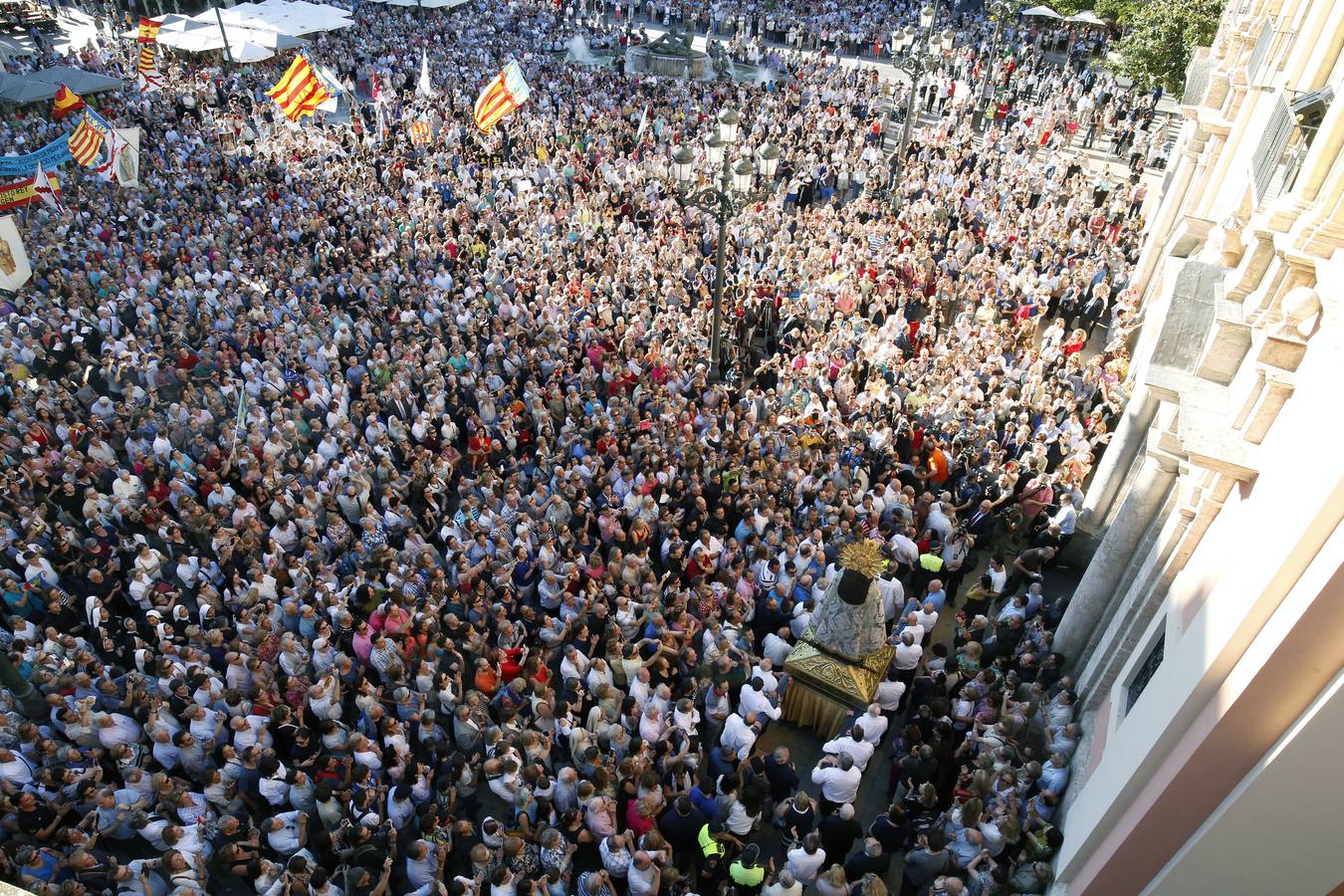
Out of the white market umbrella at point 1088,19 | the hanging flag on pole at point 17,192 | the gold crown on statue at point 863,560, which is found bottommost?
the gold crown on statue at point 863,560

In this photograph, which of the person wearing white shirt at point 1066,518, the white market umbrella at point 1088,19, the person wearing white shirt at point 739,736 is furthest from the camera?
the white market umbrella at point 1088,19

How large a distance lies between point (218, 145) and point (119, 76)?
9.33 meters

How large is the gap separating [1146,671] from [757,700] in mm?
3487

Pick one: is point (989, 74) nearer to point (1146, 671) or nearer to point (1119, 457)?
point (1119, 457)

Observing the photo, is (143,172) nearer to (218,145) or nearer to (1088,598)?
(218,145)

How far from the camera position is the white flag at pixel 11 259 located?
14609 millimetres

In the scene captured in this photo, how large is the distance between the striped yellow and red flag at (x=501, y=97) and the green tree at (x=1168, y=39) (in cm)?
1742

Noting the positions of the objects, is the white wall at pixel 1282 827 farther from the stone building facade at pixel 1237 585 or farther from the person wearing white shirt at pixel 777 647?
the person wearing white shirt at pixel 777 647

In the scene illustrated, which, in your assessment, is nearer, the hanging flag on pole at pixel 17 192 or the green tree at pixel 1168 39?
the hanging flag on pole at pixel 17 192

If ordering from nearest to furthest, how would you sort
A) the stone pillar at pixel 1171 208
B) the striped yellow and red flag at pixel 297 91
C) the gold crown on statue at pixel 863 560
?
1. the gold crown on statue at pixel 863 560
2. the stone pillar at pixel 1171 208
3. the striped yellow and red flag at pixel 297 91

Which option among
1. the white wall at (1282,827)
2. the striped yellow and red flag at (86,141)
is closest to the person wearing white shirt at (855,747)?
the white wall at (1282,827)

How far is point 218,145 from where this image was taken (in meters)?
25.7

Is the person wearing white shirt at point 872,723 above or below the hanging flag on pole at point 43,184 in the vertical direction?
below

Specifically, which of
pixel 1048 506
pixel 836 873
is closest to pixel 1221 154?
pixel 1048 506
